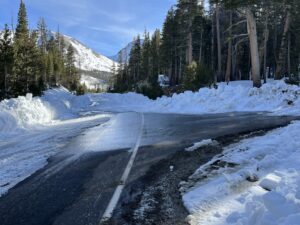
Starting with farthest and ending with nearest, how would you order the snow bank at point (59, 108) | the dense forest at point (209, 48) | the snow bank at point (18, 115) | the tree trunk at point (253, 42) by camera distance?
1. the dense forest at point (209, 48)
2. the snow bank at point (59, 108)
3. the tree trunk at point (253, 42)
4. the snow bank at point (18, 115)

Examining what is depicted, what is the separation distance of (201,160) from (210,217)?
3557 mm

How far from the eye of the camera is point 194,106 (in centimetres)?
3033

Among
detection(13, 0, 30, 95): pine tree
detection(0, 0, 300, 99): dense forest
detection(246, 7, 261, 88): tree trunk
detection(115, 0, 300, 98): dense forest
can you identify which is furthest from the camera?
detection(13, 0, 30, 95): pine tree

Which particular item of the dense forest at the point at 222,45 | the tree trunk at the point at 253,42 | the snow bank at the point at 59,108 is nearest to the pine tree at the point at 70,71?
the dense forest at the point at 222,45

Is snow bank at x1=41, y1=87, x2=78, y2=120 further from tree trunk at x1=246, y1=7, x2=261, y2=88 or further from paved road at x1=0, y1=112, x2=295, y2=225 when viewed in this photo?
paved road at x1=0, y1=112, x2=295, y2=225

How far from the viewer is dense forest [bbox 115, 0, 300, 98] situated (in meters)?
39.9

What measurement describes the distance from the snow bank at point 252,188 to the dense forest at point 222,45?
22.5m

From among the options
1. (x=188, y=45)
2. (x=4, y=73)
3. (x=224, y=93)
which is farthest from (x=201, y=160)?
(x=188, y=45)

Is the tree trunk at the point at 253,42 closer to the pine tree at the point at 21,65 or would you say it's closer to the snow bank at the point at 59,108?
the snow bank at the point at 59,108

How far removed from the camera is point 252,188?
6.43 meters

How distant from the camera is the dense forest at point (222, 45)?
39.9m

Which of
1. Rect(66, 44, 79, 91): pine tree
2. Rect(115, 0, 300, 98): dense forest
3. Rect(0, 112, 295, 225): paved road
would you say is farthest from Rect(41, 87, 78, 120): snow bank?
Rect(66, 44, 79, 91): pine tree

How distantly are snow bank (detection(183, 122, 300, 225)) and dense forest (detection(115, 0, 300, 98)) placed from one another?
73.7 feet

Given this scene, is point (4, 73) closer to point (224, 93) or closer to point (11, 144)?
point (224, 93)
